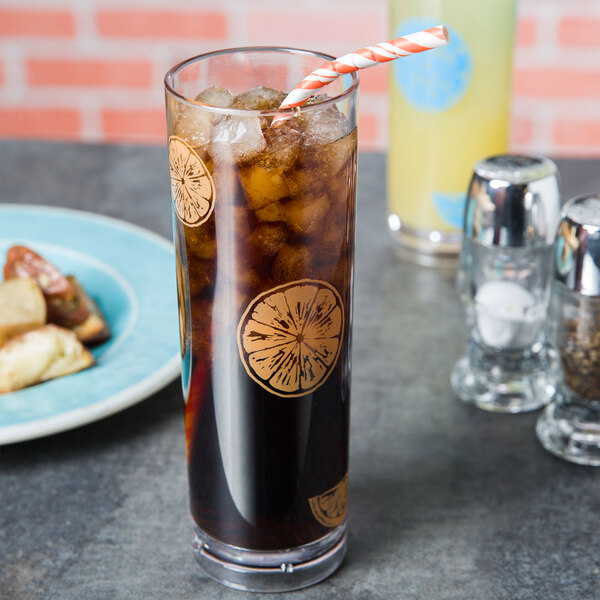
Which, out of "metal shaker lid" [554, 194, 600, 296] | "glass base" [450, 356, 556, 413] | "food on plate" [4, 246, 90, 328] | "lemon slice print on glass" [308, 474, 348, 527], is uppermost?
"metal shaker lid" [554, 194, 600, 296]

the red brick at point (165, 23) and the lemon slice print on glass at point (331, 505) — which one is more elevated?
the red brick at point (165, 23)

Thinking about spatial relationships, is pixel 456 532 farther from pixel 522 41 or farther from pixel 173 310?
pixel 522 41

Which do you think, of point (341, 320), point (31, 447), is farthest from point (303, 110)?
point (31, 447)

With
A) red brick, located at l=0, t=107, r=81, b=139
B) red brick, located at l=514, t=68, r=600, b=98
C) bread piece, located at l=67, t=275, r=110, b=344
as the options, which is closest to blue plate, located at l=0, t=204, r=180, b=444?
bread piece, located at l=67, t=275, r=110, b=344

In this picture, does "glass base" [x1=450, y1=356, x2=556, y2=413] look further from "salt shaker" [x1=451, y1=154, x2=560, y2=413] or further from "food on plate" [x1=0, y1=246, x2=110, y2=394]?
"food on plate" [x1=0, y1=246, x2=110, y2=394]

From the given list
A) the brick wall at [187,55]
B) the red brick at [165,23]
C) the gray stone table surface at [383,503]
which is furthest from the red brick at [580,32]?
the gray stone table surface at [383,503]

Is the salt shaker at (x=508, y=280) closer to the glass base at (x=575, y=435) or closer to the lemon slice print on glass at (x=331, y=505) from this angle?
the glass base at (x=575, y=435)
